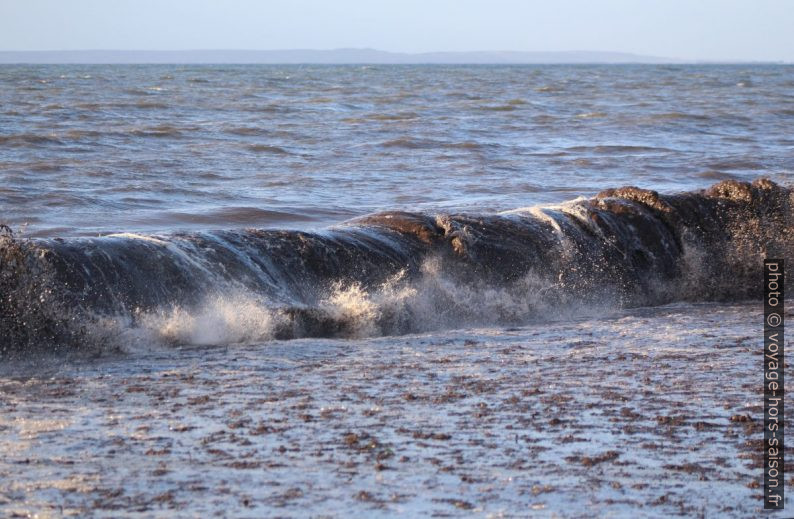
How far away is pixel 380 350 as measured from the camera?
Result: 20.1 ft

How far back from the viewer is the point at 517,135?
22.1m

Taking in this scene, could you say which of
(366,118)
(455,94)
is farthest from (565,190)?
(455,94)

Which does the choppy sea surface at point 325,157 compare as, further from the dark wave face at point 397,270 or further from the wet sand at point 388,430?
the wet sand at point 388,430

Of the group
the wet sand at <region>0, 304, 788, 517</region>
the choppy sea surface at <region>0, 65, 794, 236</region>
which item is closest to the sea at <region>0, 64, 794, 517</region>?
the wet sand at <region>0, 304, 788, 517</region>

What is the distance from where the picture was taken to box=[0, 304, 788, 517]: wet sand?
3.64 m

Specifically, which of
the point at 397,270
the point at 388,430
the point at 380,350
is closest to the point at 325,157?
the point at 397,270

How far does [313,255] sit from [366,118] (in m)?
18.4

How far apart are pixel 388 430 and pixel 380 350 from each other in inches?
68.5

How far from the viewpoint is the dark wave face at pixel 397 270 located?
20.3 ft

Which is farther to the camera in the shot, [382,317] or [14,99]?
[14,99]

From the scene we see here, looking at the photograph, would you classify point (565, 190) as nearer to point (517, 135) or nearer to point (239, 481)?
point (517, 135)

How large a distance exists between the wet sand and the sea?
2 cm

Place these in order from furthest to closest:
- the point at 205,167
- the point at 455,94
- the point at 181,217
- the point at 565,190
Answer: the point at 455,94 → the point at 205,167 → the point at 565,190 → the point at 181,217

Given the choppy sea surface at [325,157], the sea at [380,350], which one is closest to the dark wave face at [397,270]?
the sea at [380,350]
